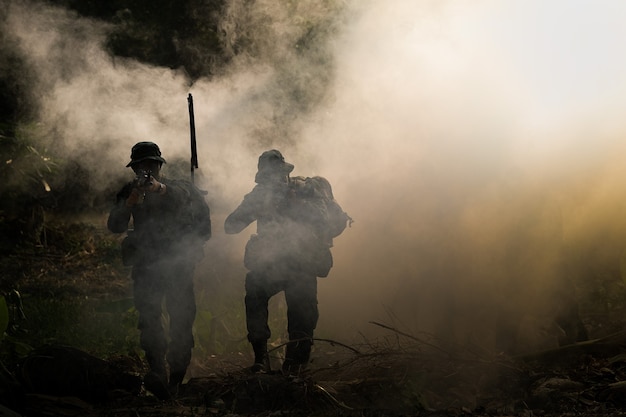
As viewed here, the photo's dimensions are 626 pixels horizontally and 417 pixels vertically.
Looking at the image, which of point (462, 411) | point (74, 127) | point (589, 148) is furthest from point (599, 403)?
point (74, 127)

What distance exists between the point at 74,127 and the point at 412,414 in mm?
6358

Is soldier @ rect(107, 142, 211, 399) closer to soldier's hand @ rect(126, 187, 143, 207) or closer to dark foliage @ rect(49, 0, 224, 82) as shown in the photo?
soldier's hand @ rect(126, 187, 143, 207)

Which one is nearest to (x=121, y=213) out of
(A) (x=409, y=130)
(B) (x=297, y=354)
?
(B) (x=297, y=354)

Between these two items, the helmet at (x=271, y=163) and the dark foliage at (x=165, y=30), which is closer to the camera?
the helmet at (x=271, y=163)

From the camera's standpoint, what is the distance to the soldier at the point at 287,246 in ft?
21.3

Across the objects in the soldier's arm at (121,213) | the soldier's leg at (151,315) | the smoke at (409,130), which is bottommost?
the soldier's leg at (151,315)

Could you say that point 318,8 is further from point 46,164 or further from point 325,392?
point 325,392

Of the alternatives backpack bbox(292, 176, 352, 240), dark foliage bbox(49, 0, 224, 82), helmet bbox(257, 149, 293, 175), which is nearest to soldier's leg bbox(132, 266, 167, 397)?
helmet bbox(257, 149, 293, 175)

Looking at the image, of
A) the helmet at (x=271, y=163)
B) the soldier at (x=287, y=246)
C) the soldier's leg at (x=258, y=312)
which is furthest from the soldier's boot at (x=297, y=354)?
the helmet at (x=271, y=163)

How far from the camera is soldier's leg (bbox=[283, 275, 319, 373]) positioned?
650cm

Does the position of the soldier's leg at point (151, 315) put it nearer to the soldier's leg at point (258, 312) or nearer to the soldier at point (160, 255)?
the soldier at point (160, 255)

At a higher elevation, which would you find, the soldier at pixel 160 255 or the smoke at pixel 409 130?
the smoke at pixel 409 130

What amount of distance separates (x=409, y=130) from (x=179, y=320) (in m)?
5.28

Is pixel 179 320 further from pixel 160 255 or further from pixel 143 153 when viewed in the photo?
pixel 143 153
